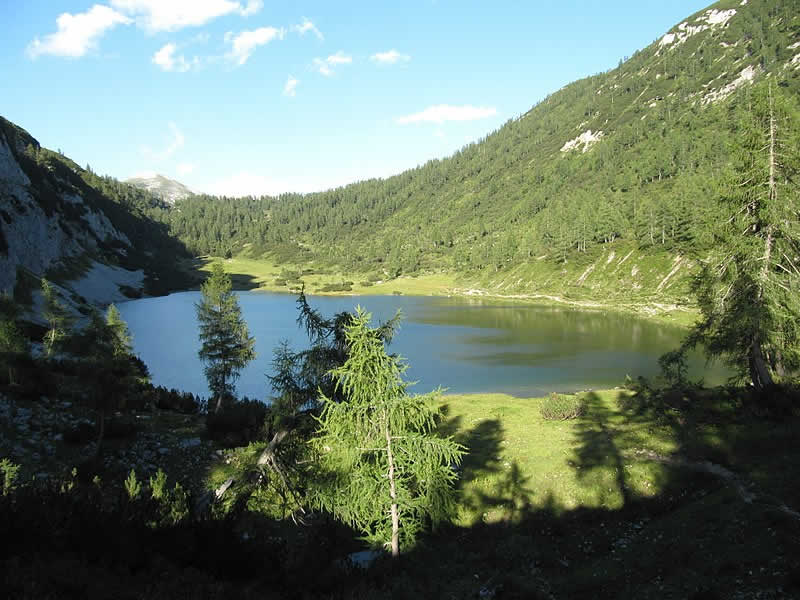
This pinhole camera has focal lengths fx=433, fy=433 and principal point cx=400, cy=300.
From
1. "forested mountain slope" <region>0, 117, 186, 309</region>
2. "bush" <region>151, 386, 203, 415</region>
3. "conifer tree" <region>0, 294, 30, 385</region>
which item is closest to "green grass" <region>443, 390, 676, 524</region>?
"bush" <region>151, 386, 203, 415</region>

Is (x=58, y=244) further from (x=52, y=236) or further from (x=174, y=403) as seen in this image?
(x=174, y=403)

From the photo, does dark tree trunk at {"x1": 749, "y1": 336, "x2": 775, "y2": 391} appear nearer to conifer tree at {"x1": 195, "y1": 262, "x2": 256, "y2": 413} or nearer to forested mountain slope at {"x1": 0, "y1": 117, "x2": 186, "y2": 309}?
conifer tree at {"x1": 195, "y1": 262, "x2": 256, "y2": 413}

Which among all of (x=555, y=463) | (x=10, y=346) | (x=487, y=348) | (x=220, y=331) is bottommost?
(x=487, y=348)

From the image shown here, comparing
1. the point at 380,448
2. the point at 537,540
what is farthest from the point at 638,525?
the point at 380,448

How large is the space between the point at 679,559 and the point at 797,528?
2880mm

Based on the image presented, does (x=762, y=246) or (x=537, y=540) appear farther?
(x=762, y=246)

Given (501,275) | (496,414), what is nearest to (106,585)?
(496,414)

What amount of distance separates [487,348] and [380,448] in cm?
6200

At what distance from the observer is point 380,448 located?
1298 centimetres

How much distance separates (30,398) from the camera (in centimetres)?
2417

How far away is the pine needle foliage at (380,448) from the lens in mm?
12859

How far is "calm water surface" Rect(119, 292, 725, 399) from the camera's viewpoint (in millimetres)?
54156

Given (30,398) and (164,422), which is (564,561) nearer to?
(164,422)

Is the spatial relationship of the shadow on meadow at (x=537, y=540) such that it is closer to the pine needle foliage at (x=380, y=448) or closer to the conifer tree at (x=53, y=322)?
the pine needle foliage at (x=380, y=448)
